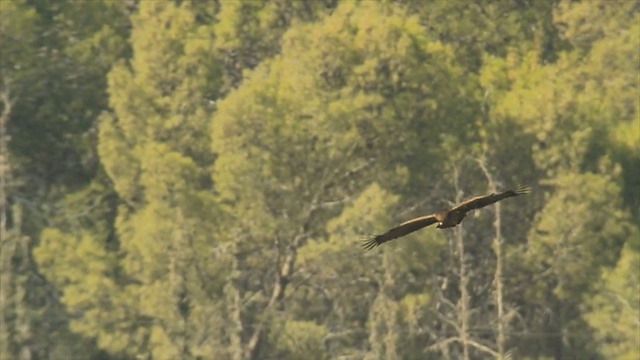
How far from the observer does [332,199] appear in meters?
41.8

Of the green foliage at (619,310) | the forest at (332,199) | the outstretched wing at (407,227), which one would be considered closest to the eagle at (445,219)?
the outstretched wing at (407,227)

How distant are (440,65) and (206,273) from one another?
5861 mm

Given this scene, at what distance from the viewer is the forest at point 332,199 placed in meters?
39.9

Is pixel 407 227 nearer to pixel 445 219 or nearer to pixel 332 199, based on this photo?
pixel 445 219

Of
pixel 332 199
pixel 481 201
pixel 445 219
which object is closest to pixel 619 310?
pixel 332 199

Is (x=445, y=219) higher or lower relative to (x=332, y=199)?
lower

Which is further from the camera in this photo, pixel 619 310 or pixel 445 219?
pixel 619 310

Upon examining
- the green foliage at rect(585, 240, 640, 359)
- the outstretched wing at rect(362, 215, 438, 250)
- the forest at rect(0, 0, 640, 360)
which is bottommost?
the outstretched wing at rect(362, 215, 438, 250)

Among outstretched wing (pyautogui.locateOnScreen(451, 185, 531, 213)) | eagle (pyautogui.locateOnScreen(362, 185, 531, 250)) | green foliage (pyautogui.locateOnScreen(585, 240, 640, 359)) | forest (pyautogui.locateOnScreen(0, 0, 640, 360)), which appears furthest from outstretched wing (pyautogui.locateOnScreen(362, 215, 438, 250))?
green foliage (pyautogui.locateOnScreen(585, 240, 640, 359))

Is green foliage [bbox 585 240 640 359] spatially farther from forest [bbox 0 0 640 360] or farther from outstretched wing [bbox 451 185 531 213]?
outstretched wing [bbox 451 185 531 213]

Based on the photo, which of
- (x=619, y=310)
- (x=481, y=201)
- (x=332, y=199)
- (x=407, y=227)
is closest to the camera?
(x=481, y=201)

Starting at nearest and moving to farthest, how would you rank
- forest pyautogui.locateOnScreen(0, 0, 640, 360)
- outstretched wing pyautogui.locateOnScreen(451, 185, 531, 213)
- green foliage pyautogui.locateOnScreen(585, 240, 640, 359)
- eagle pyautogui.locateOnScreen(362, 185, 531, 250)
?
outstretched wing pyautogui.locateOnScreen(451, 185, 531, 213) → eagle pyautogui.locateOnScreen(362, 185, 531, 250) → green foliage pyautogui.locateOnScreen(585, 240, 640, 359) → forest pyautogui.locateOnScreen(0, 0, 640, 360)

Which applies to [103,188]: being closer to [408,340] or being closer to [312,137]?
[312,137]

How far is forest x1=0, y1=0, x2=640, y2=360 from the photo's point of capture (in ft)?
131
